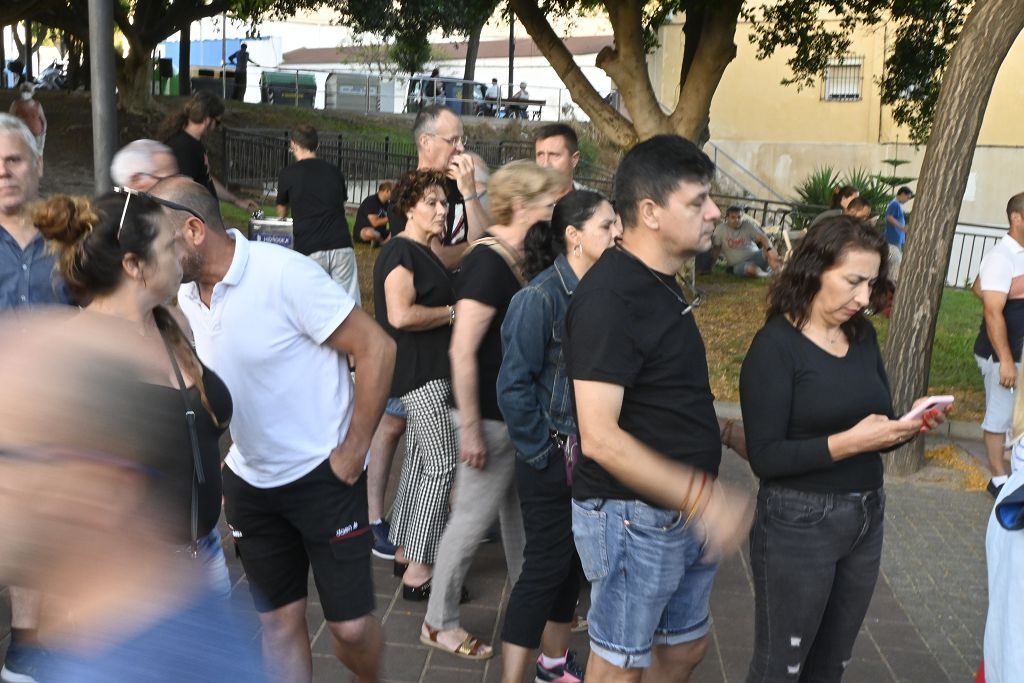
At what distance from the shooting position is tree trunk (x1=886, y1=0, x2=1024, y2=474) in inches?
296

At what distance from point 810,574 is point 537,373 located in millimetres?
1200

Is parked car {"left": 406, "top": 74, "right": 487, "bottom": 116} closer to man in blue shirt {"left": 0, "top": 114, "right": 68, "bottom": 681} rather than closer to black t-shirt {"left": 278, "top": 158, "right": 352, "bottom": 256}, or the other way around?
black t-shirt {"left": 278, "top": 158, "right": 352, "bottom": 256}

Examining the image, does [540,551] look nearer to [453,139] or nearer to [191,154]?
[453,139]

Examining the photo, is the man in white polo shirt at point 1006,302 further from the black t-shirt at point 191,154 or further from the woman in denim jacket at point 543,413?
the black t-shirt at point 191,154

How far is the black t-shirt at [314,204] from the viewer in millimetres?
9227

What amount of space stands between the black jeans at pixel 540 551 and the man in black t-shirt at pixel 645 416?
0.79m

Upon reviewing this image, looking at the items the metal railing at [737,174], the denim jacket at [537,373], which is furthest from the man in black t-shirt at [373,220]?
the metal railing at [737,174]

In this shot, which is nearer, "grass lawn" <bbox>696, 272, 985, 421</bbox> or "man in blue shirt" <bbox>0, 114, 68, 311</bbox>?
"man in blue shirt" <bbox>0, 114, 68, 311</bbox>

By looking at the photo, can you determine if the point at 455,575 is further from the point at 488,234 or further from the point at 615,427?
the point at 615,427

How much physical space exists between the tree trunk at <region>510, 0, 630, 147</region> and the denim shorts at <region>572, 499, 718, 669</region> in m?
10.0

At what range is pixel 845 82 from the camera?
2941 centimetres

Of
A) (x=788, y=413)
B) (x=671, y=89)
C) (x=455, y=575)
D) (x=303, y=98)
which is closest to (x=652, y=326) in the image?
(x=788, y=413)

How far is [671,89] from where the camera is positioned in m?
29.4

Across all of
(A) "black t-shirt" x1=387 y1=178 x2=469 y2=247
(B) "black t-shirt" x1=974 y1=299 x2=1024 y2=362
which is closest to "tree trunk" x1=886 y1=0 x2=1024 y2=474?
(B) "black t-shirt" x1=974 y1=299 x2=1024 y2=362
